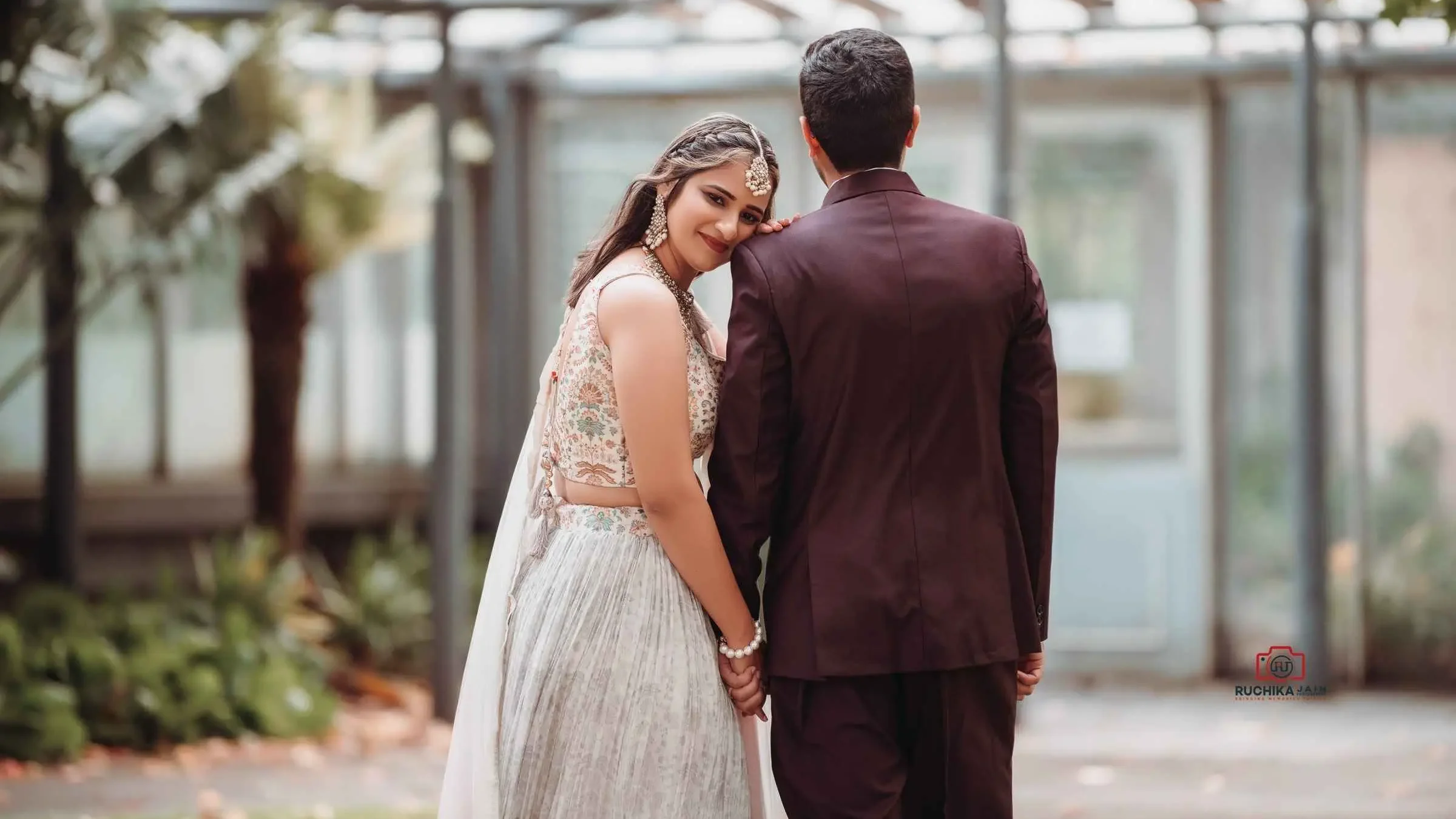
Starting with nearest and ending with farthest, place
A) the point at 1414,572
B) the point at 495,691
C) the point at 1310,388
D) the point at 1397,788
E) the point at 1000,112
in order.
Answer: the point at 495,691, the point at 1397,788, the point at 1000,112, the point at 1310,388, the point at 1414,572

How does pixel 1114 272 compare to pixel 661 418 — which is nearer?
pixel 661 418

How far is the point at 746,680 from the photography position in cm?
293

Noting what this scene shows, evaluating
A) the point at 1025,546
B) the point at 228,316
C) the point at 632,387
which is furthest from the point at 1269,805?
the point at 228,316

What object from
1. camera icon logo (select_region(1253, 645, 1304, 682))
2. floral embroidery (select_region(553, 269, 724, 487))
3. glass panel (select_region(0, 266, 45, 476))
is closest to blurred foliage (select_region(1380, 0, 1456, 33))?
floral embroidery (select_region(553, 269, 724, 487))

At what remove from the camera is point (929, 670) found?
279cm

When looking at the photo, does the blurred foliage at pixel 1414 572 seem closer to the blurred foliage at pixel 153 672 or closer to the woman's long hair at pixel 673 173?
the blurred foliage at pixel 153 672

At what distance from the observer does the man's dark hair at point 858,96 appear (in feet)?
9.02

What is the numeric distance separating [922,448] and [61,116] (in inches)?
240

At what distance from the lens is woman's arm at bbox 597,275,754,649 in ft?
9.17

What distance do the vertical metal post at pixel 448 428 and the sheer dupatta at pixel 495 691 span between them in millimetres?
4559

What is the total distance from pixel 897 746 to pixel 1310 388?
20.1 feet

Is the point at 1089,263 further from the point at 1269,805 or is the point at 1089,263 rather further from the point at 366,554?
the point at 366,554

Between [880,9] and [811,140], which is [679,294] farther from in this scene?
[880,9]

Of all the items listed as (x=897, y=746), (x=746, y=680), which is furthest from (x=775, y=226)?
(x=897, y=746)
